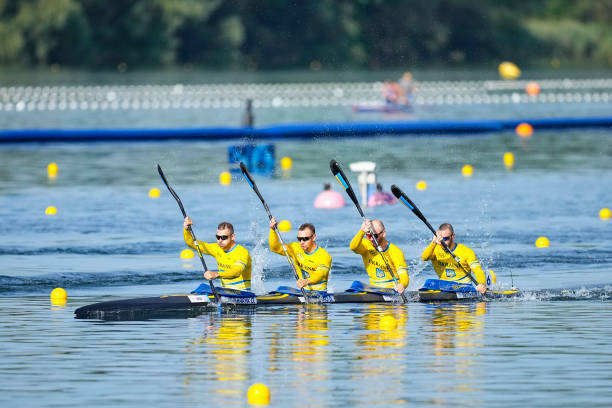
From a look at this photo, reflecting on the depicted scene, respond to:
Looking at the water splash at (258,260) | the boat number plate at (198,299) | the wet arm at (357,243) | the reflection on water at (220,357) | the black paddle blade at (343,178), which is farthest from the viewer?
the water splash at (258,260)

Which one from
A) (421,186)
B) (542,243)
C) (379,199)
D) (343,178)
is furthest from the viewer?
(421,186)

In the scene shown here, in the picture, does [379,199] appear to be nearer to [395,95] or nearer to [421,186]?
[421,186]

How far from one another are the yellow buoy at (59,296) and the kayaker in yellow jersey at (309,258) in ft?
9.45

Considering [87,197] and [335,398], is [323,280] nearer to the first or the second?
[335,398]

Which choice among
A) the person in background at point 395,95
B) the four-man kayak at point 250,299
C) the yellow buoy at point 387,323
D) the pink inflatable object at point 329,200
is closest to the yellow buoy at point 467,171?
the pink inflatable object at point 329,200

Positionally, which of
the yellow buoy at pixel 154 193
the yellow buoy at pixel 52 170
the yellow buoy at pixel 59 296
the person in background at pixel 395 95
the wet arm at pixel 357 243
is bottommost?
the yellow buoy at pixel 59 296

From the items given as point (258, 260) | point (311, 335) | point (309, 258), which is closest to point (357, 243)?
point (309, 258)

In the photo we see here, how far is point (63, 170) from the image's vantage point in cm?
3750

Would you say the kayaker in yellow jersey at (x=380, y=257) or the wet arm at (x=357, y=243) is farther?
the wet arm at (x=357, y=243)

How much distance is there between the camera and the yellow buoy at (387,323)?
16.0m

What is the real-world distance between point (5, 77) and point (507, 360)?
68.0 metres

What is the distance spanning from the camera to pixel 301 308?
689 inches

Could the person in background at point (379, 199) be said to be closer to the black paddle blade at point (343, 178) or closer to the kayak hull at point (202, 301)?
the black paddle blade at point (343, 178)

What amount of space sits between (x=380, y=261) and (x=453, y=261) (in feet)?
3.28
